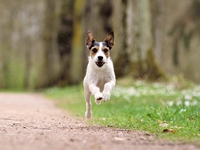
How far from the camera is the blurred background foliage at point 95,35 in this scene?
19.9 metres

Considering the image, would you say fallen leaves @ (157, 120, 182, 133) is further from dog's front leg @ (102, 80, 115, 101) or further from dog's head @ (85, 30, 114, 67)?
dog's head @ (85, 30, 114, 67)

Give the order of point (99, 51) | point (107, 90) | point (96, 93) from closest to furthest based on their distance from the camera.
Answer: point (96, 93)
point (107, 90)
point (99, 51)

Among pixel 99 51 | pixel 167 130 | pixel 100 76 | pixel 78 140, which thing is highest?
pixel 99 51

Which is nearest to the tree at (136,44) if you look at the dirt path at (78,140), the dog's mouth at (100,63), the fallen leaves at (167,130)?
the dog's mouth at (100,63)

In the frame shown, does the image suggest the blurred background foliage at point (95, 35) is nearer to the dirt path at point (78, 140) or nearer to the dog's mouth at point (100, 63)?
the dog's mouth at point (100, 63)

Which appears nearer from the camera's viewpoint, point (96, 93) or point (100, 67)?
point (96, 93)

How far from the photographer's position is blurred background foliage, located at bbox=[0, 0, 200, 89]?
65.3 ft

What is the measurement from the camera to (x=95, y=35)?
26266 millimetres

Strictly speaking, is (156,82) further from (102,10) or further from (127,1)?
(102,10)

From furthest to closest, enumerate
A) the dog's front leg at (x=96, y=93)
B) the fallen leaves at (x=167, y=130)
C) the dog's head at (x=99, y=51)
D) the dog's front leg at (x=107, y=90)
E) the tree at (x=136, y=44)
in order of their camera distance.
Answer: the tree at (x=136, y=44)
the dog's head at (x=99, y=51)
the dog's front leg at (x=107, y=90)
the dog's front leg at (x=96, y=93)
the fallen leaves at (x=167, y=130)

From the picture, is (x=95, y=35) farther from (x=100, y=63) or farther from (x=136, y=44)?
(x=100, y=63)

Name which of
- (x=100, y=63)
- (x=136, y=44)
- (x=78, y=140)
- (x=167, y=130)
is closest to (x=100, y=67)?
(x=100, y=63)

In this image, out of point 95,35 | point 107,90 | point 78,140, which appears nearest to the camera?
point 78,140

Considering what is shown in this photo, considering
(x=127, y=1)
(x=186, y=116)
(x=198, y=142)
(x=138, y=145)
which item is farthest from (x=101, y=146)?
(x=127, y=1)
